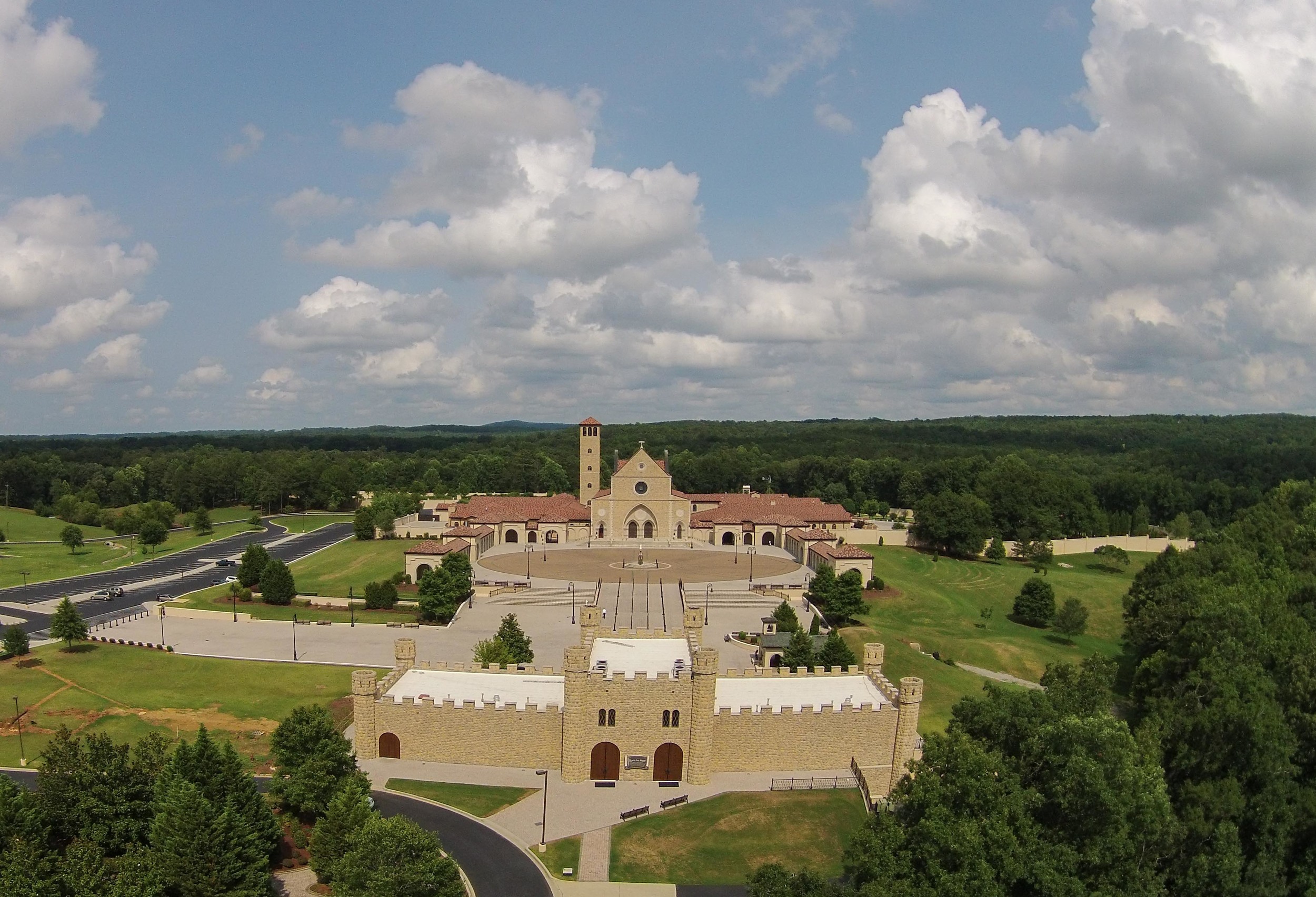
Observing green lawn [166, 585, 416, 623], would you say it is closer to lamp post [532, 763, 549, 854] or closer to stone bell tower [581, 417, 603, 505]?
lamp post [532, 763, 549, 854]

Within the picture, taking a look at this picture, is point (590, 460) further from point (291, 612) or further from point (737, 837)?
point (737, 837)

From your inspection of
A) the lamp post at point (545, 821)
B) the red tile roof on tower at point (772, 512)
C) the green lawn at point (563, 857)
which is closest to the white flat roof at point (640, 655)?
the lamp post at point (545, 821)

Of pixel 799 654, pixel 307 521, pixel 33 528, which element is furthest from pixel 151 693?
pixel 33 528

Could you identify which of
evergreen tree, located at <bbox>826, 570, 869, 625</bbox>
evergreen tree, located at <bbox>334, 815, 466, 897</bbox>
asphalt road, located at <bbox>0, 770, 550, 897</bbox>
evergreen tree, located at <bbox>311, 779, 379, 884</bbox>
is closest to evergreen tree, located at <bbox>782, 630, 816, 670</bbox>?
evergreen tree, located at <bbox>826, 570, 869, 625</bbox>

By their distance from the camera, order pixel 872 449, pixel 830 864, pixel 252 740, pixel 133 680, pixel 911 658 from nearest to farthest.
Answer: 1. pixel 830 864
2. pixel 252 740
3. pixel 133 680
4. pixel 911 658
5. pixel 872 449

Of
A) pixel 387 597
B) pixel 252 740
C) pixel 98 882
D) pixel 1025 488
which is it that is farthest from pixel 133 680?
pixel 1025 488

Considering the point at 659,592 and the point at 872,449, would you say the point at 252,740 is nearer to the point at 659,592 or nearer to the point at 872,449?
the point at 659,592

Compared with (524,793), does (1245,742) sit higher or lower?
higher
